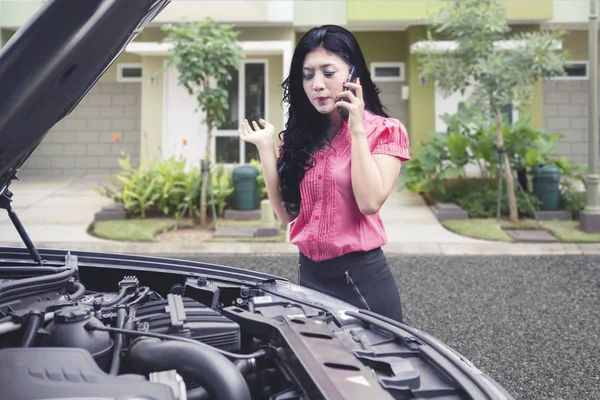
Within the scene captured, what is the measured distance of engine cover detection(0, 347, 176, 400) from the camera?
60.0 inches

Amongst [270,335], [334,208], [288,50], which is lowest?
[270,335]

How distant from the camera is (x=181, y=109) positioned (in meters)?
14.5

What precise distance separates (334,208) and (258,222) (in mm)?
8185

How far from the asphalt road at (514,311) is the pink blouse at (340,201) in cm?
209

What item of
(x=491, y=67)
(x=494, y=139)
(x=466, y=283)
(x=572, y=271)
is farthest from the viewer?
(x=494, y=139)

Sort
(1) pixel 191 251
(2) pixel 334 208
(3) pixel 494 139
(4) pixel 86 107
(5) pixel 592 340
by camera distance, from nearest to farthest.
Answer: (2) pixel 334 208 → (5) pixel 592 340 → (1) pixel 191 251 → (3) pixel 494 139 → (4) pixel 86 107

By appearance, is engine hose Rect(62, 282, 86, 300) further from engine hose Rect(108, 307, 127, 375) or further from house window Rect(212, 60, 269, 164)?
house window Rect(212, 60, 269, 164)

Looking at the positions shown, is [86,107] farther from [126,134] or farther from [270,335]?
[270,335]

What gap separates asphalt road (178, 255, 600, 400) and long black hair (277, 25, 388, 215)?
89.2 inches

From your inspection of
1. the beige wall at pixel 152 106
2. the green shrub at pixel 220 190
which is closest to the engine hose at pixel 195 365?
the green shrub at pixel 220 190

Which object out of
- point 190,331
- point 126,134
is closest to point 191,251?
point 190,331

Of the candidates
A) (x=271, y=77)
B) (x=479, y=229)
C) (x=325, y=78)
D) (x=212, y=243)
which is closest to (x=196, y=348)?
(x=325, y=78)

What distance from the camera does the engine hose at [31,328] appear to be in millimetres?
1866

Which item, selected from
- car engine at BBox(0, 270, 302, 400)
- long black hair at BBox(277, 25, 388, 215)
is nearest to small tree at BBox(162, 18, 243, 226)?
long black hair at BBox(277, 25, 388, 215)
